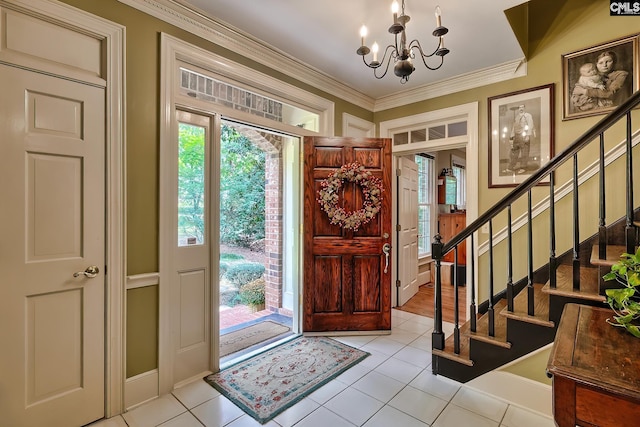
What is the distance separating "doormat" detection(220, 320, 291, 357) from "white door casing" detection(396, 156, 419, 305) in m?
1.74

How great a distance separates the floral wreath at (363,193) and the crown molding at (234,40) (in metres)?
0.99

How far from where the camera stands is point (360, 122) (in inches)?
153

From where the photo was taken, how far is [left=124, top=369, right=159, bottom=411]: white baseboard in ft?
6.43

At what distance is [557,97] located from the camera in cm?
277

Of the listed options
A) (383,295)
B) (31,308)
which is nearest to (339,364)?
(383,295)

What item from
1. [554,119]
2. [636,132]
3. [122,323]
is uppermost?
[554,119]

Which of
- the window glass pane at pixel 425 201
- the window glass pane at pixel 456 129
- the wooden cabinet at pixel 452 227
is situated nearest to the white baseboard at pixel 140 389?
the window glass pane at pixel 456 129

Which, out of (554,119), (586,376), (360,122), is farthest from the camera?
(360,122)

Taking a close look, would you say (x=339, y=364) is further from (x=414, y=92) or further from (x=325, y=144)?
(x=414, y=92)

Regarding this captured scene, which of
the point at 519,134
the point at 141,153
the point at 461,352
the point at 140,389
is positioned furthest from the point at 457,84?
the point at 140,389

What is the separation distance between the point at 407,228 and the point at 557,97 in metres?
2.19

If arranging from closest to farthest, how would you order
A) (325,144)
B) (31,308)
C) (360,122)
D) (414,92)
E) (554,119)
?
(31,308) → (554,119) → (325,144) → (414,92) → (360,122)

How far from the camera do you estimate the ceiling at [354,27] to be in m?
2.14

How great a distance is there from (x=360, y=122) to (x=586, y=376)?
11.3 feet
